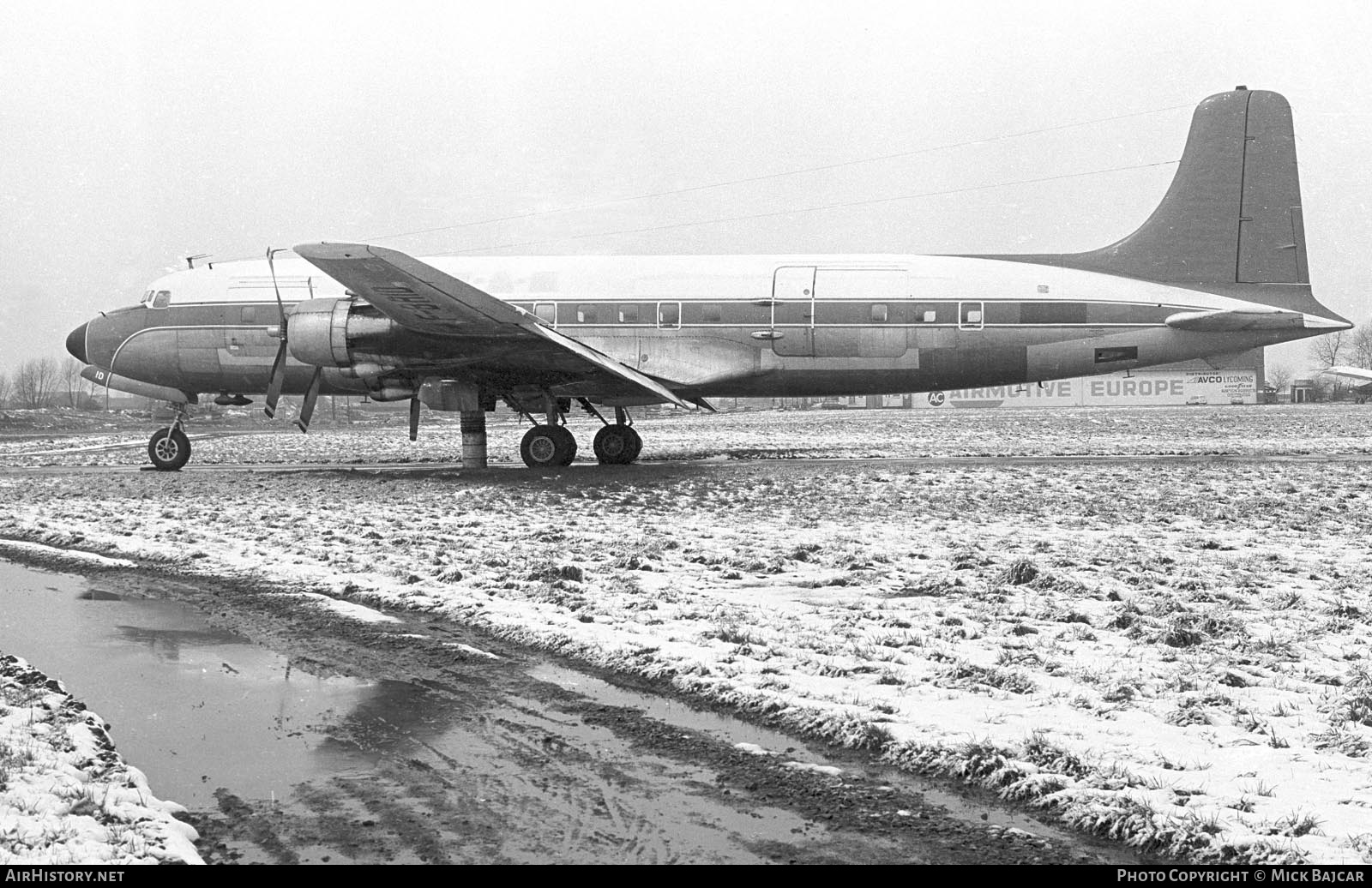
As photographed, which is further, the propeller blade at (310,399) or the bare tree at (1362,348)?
the bare tree at (1362,348)

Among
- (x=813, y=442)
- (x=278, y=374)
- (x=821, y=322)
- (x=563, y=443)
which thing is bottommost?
Result: (x=813, y=442)

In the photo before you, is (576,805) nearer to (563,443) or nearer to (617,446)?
(563,443)

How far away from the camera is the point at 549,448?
66.5 feet

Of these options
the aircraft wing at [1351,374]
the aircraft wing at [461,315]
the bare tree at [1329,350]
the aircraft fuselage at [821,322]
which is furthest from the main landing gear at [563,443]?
the bare tree at [1329,350]

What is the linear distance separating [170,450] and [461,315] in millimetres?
7846

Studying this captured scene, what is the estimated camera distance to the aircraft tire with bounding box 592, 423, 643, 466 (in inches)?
863

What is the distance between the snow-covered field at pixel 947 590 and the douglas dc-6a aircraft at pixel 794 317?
1757 millimetres

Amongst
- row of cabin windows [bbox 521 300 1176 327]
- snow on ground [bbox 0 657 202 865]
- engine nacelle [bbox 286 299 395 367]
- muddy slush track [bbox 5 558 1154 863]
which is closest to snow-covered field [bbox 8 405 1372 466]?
row of cabin windows [bbox 521 300 1176 327]

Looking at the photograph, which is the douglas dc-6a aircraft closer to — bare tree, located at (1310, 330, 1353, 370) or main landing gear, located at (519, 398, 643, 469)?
main landing gear, located at (519, 398, 643, 469)

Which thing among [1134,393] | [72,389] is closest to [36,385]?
[72,389]

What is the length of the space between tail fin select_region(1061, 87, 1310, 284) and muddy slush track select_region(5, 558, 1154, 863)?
18471mm

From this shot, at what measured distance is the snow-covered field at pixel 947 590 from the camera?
16.1 ft

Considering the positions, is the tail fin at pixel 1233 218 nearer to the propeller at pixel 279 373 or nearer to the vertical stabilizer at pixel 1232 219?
the vertical stabilizer at pixel 1232 219
